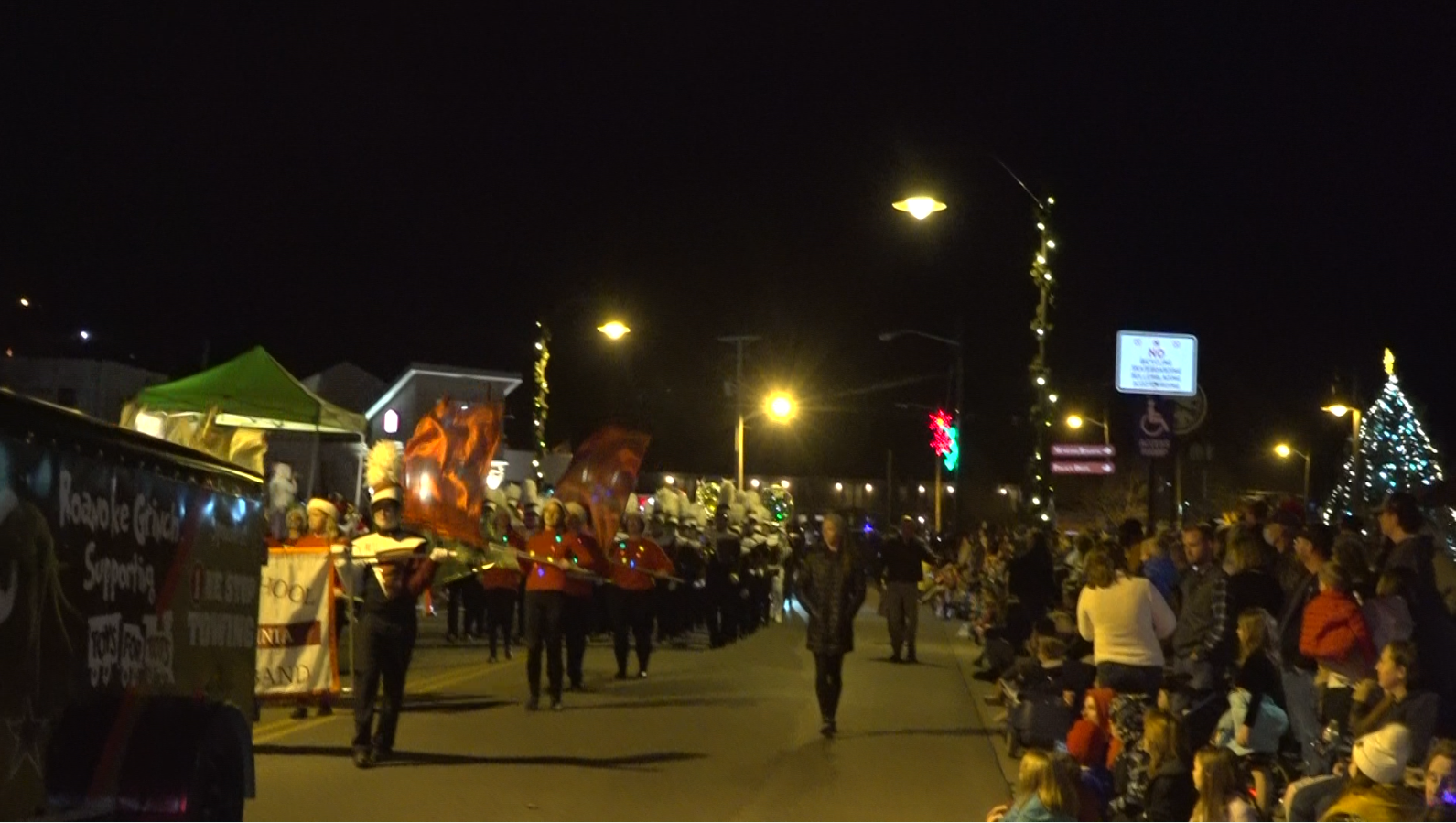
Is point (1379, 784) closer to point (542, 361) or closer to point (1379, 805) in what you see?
point (1379, 805)

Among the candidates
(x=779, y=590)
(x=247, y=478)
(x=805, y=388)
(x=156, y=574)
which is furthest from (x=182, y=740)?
(x=805, y=388)

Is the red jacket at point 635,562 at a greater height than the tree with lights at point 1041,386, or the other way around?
the tree with lights at point 1041,386

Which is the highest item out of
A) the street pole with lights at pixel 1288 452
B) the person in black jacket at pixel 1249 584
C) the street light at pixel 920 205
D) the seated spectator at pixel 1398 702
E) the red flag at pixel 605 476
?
the street light at pixel 920 205

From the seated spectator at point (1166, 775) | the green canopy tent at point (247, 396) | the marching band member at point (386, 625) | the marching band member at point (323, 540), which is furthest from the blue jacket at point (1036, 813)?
the green canopy tent at point (247, 396)

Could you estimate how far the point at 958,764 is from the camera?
12.7 m

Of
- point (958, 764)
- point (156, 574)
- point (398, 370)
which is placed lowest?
point (958, 764)

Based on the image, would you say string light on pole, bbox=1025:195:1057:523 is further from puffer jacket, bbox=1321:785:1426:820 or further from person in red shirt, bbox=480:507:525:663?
puffer jacket, bbox=1321:785:1426:820

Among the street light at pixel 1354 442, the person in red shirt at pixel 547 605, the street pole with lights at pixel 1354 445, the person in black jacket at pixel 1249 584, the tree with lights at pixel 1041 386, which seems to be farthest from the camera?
the street light at pixel 1354 442

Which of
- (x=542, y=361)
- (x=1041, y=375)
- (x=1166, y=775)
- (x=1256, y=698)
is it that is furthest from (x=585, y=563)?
(x=542, y=361)

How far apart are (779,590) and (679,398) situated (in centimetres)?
4046

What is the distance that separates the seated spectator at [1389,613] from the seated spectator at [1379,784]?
1.69 metres

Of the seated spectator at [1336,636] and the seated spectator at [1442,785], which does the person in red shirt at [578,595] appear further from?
the seated spectator at [1442,785]

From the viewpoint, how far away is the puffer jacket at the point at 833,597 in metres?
14.4

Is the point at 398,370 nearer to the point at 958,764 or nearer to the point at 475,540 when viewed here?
the point at 475,540
